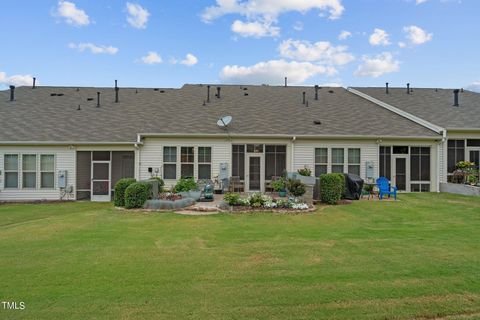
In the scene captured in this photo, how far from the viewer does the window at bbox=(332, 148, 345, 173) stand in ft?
51.5

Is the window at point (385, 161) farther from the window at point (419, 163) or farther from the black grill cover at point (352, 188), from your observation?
the black grill cover at point (352, 188)

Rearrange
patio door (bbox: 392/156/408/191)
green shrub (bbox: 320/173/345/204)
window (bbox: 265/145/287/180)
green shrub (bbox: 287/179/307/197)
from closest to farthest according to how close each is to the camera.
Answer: green shrub (bbox: 287/179/307/197)
green shrub (bbox: 320/173/345/204)
window (bbox: 265/145/287/180)
patio door (bbox: 392/156/408/191)

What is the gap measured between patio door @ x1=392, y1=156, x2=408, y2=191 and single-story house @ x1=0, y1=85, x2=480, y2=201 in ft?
0.17

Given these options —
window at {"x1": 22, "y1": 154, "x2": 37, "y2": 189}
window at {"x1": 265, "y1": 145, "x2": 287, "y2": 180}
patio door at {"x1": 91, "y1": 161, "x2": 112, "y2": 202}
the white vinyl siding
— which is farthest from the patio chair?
window at {"x1": 22, "y1": 154, "x2": 37, "y2": 189}

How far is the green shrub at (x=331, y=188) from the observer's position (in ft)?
40.5

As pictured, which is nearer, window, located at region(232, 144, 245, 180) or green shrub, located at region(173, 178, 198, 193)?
green shrub, located at region(173, 178, 198, 193)

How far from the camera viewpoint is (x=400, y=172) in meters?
16.2

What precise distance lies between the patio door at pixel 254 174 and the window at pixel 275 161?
32cm

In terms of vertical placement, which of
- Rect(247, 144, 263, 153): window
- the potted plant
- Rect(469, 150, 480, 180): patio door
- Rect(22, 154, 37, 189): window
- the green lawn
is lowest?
the green lawn

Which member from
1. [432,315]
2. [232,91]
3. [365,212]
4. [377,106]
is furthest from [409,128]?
[432,315]

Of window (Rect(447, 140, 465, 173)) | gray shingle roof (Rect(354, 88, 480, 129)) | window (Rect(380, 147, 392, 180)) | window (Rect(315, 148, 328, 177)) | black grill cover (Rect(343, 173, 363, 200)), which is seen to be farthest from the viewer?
gray shingle roof (Rect(354, 88, 480, 129))

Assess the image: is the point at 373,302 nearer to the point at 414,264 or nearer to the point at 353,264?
the point at 353,264

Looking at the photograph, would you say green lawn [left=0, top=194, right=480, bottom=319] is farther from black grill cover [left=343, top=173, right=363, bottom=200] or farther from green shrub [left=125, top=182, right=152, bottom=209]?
black grill cover [left=343, top=173, right=363, bottom=200]

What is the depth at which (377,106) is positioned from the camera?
19.0m
